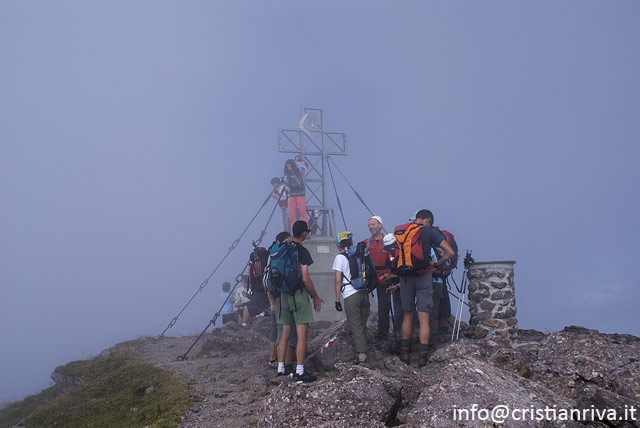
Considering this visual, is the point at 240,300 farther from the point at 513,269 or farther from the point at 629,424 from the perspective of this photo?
the point at 629,424

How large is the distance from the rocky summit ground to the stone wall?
1.43 ft

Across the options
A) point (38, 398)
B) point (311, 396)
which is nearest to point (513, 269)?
point (311, 396)

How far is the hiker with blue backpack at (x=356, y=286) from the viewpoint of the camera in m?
8.08

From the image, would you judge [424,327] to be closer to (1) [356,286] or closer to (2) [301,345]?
(1) [356,286]

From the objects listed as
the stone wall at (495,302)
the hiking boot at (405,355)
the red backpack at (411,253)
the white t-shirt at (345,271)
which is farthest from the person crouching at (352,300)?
the stone wall at (495,302)

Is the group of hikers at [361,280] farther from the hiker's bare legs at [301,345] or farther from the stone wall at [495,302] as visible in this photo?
the stone wall at [495,302]

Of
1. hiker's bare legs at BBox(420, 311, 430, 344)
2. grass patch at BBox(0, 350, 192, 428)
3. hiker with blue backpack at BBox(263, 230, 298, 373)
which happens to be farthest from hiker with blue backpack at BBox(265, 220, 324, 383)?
grass patch at BBox(0, 350, 192, 428)

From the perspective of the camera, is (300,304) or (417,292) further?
(417,292)

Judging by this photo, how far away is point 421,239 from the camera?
307 inches

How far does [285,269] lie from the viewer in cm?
768

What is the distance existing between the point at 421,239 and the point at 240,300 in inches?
422

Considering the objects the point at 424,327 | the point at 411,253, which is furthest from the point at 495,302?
the point at 411,253

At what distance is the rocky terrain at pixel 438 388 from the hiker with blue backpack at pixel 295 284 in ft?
3.09

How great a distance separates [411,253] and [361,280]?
3.60ft
